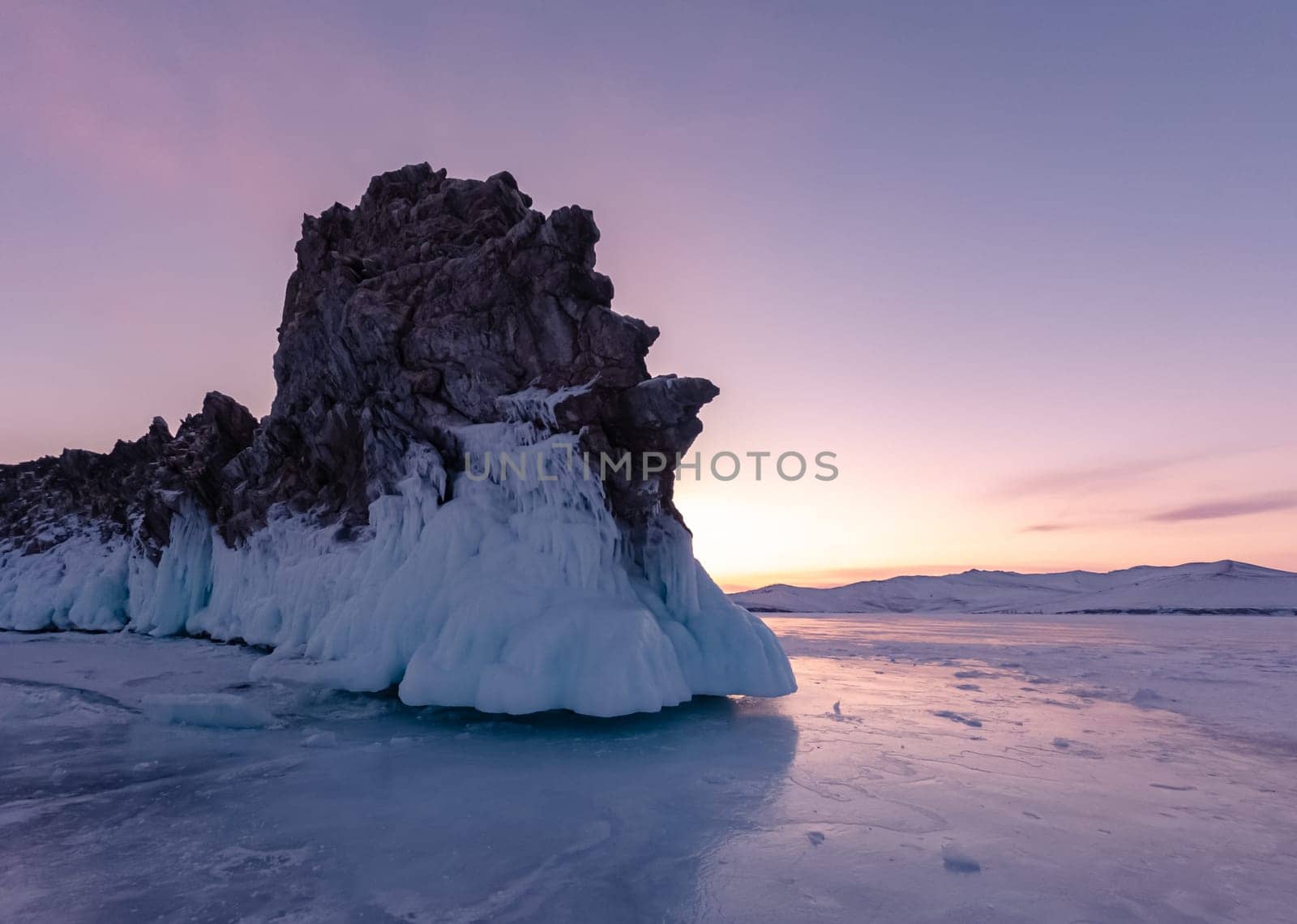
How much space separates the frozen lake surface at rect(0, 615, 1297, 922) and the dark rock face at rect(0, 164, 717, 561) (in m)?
7.02

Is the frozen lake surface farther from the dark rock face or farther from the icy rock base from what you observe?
the dark rock face

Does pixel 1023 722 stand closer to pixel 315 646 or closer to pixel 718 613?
pixel 718 613

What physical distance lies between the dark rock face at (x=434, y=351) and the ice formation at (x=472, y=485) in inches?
2.7

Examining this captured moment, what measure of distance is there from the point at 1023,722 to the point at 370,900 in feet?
41.7

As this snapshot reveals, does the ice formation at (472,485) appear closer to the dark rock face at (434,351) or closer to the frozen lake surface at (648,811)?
the dark rock face at (434,351)

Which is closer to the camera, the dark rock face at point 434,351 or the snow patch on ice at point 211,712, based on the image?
the snow patch on ice at point 211,712

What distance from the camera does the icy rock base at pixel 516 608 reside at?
1260 cm

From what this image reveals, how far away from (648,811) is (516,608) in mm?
6905

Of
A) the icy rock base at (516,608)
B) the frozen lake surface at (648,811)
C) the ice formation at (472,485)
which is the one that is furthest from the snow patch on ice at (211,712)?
the icy rock base at (516,608)

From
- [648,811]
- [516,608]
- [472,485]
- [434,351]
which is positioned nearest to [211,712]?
[516,608]

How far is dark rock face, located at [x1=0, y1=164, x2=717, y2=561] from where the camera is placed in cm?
1597

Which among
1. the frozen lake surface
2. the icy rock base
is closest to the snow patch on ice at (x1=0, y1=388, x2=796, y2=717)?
the icy rock base

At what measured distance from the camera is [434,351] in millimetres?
18078

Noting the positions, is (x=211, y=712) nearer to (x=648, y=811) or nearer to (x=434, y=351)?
(x=648, y=811)
